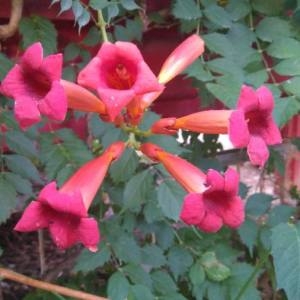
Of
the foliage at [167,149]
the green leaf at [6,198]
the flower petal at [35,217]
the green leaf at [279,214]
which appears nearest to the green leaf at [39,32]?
the foliage at [167,149]

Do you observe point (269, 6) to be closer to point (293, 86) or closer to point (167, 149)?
point (293, 86)

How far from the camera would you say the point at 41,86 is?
93 cm

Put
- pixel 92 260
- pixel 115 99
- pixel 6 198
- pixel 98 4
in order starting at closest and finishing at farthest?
1. pixel 115 99
2. pixel 98 4
3. pixel 6 198
4. pixel 92 260

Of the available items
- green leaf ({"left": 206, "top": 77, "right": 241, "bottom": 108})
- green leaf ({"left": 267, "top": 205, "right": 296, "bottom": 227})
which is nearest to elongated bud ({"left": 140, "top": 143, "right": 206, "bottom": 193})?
green leaf ({"left": 206, "top": 77, "right": 241, "bottom": 108})

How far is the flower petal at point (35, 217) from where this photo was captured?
90 centimetres

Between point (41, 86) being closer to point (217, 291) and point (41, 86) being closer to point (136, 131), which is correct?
point (136, 131)

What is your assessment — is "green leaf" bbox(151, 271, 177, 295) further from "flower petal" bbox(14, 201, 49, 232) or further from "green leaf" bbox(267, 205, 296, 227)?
"flower petal" bbox(14, 201, 49, 232)

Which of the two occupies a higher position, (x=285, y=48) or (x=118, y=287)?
(x=285, y=48)

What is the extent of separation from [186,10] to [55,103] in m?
0.66

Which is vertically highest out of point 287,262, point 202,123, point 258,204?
point 202,123

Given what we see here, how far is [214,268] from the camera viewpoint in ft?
5.36

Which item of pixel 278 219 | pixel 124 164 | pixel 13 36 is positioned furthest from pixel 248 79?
pixel 13 36

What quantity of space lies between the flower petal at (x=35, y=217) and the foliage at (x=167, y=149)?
17.3 inches

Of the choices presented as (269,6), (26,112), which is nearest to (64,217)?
(26,112)
